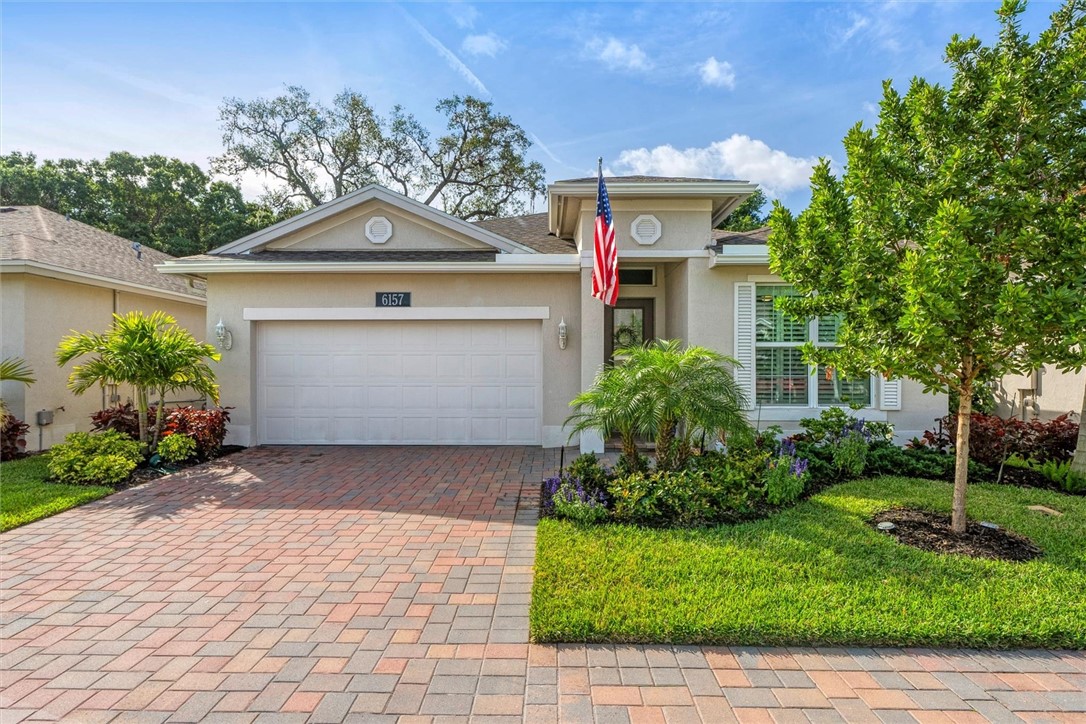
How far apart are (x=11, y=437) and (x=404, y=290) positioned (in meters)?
6.67

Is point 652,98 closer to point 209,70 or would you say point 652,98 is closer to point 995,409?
point 209,70

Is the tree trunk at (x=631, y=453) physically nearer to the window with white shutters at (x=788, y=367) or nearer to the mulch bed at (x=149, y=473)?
the window with white shutters at (x=788, y=367)

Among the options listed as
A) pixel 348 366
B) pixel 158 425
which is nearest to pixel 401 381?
pixel 348 366

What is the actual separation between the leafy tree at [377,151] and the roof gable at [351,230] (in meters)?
14.0

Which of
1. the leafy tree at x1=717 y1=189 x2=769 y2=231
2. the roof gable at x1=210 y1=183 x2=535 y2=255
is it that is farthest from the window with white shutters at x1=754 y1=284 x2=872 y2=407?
the leafy tree at x1=717 y1=189 x2=769 y2=231

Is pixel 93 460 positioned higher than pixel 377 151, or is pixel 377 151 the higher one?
pixel 377 151

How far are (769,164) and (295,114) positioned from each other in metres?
20.2

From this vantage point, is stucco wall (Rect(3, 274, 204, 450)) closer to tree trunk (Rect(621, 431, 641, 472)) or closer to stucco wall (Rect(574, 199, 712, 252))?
stucco wall (Rect(574, 199, 712, 252))

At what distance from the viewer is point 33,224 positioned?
10938 millimetres

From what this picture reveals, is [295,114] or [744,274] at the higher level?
[295,114]

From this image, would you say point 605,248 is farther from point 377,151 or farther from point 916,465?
point 377,151

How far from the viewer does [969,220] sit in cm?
408

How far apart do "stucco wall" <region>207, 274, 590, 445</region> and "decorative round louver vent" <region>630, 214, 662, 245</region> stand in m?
1.39

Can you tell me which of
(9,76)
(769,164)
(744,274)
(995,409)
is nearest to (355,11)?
(9,76)
